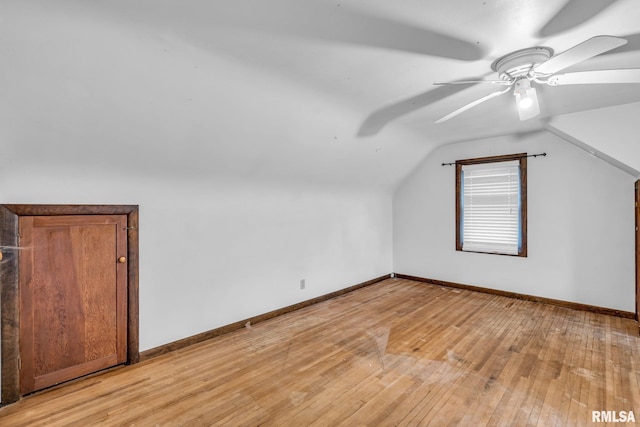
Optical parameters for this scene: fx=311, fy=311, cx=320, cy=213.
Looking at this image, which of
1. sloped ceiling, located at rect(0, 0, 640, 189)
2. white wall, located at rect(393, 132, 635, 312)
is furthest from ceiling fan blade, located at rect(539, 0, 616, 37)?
white wall, located at rect(393, 132, 635, 312)

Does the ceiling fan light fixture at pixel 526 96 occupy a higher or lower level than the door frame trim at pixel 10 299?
higher

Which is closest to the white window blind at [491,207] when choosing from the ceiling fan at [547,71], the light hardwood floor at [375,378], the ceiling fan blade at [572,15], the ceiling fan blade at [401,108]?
the light hardwood floor at [375,378]

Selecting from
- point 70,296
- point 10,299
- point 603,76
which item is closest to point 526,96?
point 603,76

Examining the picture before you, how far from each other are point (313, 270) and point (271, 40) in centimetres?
316

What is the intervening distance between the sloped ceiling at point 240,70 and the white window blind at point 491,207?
4.81 ft

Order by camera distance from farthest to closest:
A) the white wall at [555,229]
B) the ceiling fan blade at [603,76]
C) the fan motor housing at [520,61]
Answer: the white wall at [555,229] → the fan motor housing at [520,61] → the ceiling fan blade at [603,76]

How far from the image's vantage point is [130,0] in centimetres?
156

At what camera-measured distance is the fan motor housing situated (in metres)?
2.08

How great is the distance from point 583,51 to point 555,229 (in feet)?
11.0

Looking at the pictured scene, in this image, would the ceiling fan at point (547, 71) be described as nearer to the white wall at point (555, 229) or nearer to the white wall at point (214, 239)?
the white wall at point (555, 229)

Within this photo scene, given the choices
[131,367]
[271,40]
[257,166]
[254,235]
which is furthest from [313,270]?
[271,40]

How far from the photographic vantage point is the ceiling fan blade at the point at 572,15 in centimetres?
165

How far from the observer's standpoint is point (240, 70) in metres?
2.26

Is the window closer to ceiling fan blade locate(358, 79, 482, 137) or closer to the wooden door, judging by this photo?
ceiling fan blade locate(358, 79, 482, 137)
